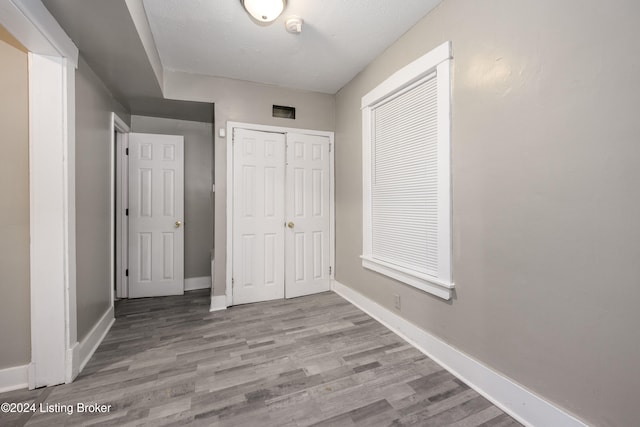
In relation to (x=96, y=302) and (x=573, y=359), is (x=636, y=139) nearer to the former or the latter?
(x=573, y=359)

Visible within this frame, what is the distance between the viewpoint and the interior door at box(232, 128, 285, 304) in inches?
122

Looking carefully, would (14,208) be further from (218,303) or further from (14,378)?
(218,303)

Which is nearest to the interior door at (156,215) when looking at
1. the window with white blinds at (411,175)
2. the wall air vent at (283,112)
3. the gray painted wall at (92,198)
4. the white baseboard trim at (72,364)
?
the gray painted wall at (92,198)

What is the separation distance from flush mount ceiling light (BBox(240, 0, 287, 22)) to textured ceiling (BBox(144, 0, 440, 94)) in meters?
0.10

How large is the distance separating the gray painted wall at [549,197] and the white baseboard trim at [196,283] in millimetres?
Result: 3107

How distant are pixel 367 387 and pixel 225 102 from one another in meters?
3.09

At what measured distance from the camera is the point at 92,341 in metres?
2.11

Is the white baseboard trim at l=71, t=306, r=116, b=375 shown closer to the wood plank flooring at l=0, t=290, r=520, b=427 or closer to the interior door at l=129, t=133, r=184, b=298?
the wood plank flooring at l=0, t=290, r=520, b=427

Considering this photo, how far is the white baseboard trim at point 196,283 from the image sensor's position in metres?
3.71

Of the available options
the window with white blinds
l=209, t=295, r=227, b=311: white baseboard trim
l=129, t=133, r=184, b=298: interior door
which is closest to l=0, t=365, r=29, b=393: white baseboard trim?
l=209, t=295, r=227, b=311: white baseboard trim

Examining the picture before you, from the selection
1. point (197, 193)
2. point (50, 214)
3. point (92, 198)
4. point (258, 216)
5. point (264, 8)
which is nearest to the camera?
point (50, 214)

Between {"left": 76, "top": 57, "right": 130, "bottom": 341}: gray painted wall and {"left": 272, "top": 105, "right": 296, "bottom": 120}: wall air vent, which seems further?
{"left": 272, "top": 105, "right": 296, "bottom": 120}: wall air vent

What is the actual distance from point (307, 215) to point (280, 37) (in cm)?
192

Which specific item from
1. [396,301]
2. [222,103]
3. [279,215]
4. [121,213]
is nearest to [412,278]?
[396,301]
